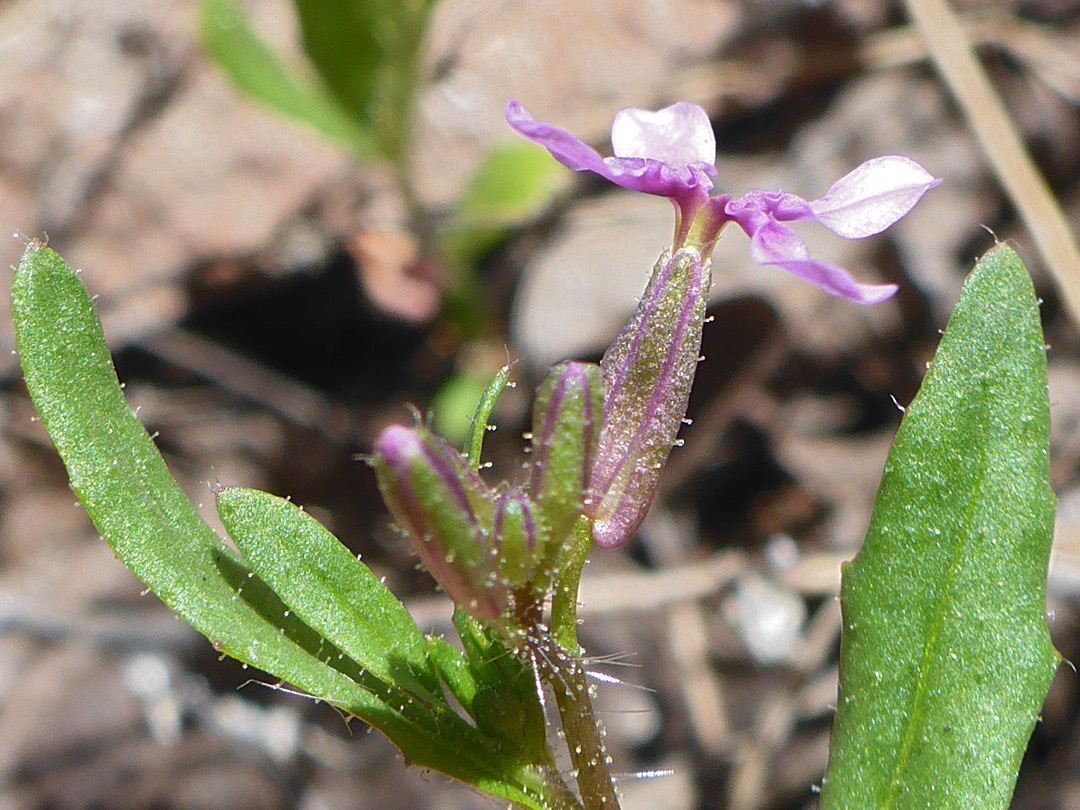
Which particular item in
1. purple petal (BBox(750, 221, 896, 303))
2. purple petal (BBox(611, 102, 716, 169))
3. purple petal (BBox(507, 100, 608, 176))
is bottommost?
purple petal (BBox(750, 221, 896, 303))

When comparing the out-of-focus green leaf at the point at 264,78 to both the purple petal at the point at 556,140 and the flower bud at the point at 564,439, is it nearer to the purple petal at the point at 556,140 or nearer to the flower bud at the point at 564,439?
the purple petal at the point at 556,140

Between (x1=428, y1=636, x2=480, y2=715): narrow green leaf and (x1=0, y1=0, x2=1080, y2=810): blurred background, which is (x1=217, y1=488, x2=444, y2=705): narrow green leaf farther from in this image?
(x1=0, y1=0, x2=1080, y2=810): blurred background

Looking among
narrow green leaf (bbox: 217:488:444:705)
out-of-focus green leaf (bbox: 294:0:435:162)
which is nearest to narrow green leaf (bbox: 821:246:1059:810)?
narrow green leaf (bbox: 217:488:444:705)

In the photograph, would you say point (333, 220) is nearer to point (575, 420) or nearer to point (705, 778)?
point (705, 778)

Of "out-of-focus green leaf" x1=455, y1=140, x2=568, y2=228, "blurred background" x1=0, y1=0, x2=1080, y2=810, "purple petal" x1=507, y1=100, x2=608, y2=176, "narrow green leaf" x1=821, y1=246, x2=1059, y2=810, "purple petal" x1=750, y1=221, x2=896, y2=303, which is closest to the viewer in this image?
"purple petal" x1=750, y1=221, x2=896, y2=303

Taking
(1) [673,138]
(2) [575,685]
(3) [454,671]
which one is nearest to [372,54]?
(1) [673,138]

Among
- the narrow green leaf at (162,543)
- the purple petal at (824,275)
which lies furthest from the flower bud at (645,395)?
the narrow green leaf at (162,543)

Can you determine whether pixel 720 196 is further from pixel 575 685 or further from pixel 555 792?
pixel 555 792
